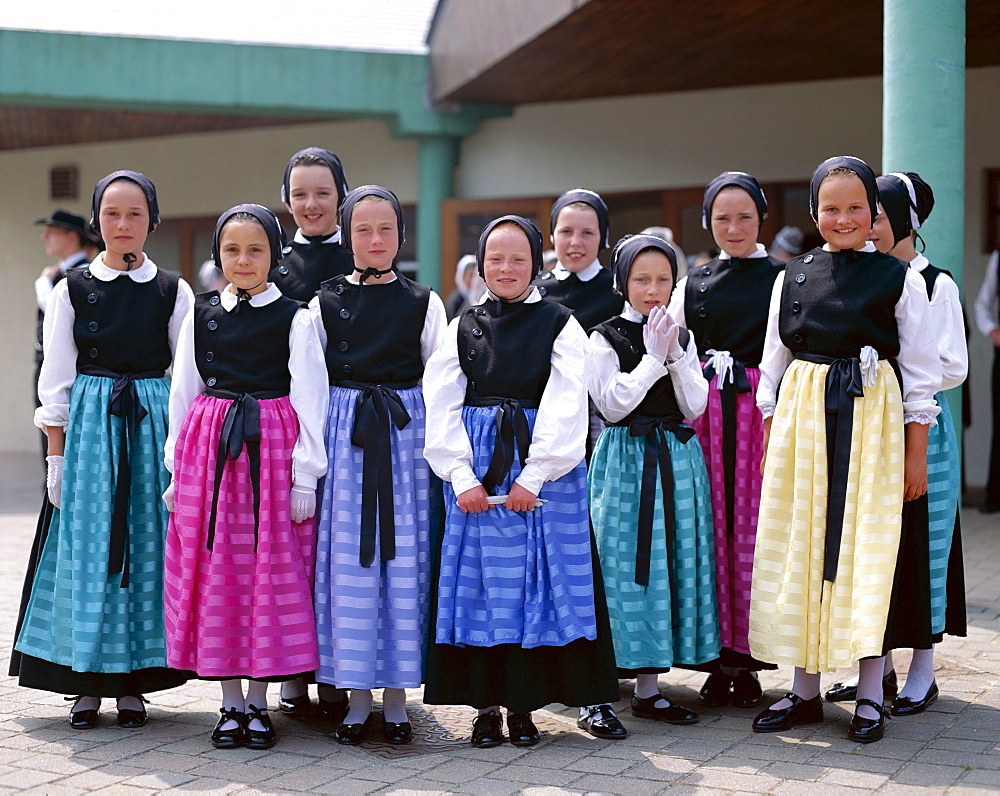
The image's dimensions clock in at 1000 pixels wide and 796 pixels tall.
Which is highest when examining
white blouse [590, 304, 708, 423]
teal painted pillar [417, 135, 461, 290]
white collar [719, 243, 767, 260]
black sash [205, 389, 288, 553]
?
teal painted pillar [417, 135, 461, 290]

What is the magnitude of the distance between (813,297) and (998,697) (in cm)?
163

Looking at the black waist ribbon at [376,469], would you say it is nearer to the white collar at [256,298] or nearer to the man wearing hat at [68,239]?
the white collar at [256,298]

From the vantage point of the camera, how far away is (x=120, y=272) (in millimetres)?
4094

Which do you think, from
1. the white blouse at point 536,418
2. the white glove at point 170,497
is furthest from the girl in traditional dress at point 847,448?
the white glove at point 170,497

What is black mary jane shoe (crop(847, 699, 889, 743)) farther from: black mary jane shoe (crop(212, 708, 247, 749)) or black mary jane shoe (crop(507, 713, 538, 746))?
black mary jane shoe (crop(212, 708, 247, 749))

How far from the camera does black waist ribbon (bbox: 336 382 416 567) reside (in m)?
3.77

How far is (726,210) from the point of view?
170 inches

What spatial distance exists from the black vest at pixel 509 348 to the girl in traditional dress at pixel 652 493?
34 cm

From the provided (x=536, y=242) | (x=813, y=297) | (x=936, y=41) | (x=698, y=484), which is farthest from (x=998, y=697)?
(x=936, y=41)

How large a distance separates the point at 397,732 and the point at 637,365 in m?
1.47

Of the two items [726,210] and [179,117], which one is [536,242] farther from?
[179,117]

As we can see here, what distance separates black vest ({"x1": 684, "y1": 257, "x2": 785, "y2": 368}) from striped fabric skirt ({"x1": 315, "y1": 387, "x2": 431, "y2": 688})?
1253 mm

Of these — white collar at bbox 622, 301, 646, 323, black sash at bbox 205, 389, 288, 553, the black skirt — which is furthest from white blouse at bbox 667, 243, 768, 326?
black sash at bbox 205, 389, 288, 553

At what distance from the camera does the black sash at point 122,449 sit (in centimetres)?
393
